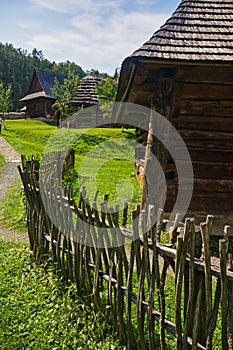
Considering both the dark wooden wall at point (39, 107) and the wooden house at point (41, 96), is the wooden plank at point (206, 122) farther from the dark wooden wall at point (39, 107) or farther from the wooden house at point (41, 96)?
the dark wooden wall at point (39, 107)

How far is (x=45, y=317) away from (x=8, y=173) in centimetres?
858

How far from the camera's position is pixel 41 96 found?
31328 mm

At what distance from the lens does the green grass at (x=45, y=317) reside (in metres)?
2.84

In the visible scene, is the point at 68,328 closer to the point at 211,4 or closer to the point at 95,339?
the point at 95,339

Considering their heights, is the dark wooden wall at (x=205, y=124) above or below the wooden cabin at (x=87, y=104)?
below

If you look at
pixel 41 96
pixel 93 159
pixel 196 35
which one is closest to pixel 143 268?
pixel 196 35

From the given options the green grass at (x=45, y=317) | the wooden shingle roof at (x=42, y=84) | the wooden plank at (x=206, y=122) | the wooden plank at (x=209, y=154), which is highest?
the wooden shingle roof at (x=42, y=84)

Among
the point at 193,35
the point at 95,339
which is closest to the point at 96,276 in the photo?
the point at 95,339

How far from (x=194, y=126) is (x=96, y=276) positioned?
3.40 metres

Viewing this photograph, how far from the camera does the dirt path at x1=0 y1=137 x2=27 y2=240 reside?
5.57 m

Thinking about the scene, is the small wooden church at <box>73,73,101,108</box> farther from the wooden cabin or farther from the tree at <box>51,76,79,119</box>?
the tree at <box>51,76,79,119</box>

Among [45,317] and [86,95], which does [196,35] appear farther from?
[86,95]

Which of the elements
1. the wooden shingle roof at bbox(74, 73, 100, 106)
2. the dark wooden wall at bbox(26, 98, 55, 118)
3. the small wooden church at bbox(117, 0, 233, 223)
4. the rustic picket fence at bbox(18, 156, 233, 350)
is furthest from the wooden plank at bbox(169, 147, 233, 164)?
the dark wooden wall at bbox(26, 98, 55, 118)

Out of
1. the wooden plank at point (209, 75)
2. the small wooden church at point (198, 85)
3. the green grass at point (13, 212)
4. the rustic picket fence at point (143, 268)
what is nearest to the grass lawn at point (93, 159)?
the green grass at point (13, 212)
